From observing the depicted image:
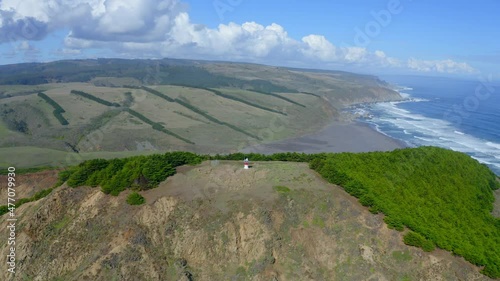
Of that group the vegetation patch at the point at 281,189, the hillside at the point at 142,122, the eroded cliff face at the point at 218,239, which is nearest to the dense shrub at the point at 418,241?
the eroded cliff face at the point at 218,239

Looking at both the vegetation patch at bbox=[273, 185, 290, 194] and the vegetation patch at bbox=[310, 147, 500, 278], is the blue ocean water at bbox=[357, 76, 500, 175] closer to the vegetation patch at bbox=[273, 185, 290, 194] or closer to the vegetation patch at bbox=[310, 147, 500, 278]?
the vegetation patch at bbox=[310, 147, 500, 278]

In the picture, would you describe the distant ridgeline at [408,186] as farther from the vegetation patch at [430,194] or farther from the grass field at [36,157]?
the grass field at [36,157]

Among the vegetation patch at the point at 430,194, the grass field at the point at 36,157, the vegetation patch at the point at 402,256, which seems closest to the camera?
the vegetation patch at the point at 402,256

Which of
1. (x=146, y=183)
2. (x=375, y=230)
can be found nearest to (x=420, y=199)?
(x=375, y=230)

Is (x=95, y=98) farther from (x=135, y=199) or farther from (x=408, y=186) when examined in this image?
(x=408, y=186)

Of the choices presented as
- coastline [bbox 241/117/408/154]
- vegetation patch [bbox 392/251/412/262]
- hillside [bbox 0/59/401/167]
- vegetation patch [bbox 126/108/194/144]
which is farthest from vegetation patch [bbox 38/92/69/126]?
vegetation patch [bbox 392/251/412/262]

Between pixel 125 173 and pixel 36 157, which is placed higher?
pixel 125 173

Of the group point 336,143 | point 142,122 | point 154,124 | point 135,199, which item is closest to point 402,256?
point 135,199
